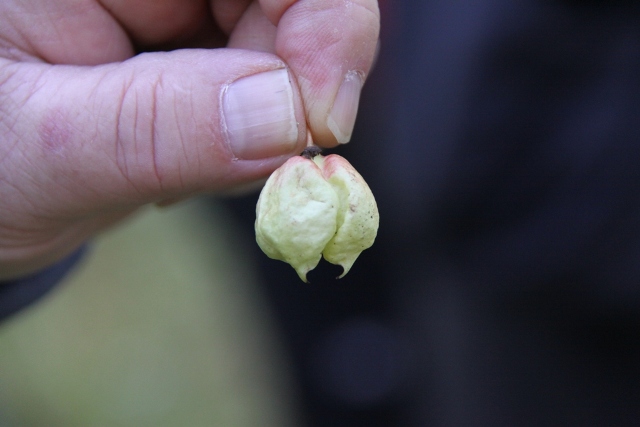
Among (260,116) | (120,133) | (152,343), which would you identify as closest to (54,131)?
(120,133)

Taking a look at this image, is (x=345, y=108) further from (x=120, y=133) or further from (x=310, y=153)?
(x=120, y=133)

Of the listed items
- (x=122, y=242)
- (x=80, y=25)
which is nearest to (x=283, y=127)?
(x=80, y=25)

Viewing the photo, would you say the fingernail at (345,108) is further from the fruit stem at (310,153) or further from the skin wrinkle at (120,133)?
the skin wrinkle at (120,133)

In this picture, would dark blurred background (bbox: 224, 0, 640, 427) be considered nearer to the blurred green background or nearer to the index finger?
the index finger

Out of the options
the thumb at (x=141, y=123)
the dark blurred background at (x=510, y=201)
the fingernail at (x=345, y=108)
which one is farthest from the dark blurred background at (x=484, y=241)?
the thumb at (x=141, y=123)

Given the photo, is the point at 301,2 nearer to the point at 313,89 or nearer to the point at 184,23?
the point at 313,89

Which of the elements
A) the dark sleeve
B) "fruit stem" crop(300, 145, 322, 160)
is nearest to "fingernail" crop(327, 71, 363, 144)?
"fruit stem" crop(300, 145, 322, 160)
